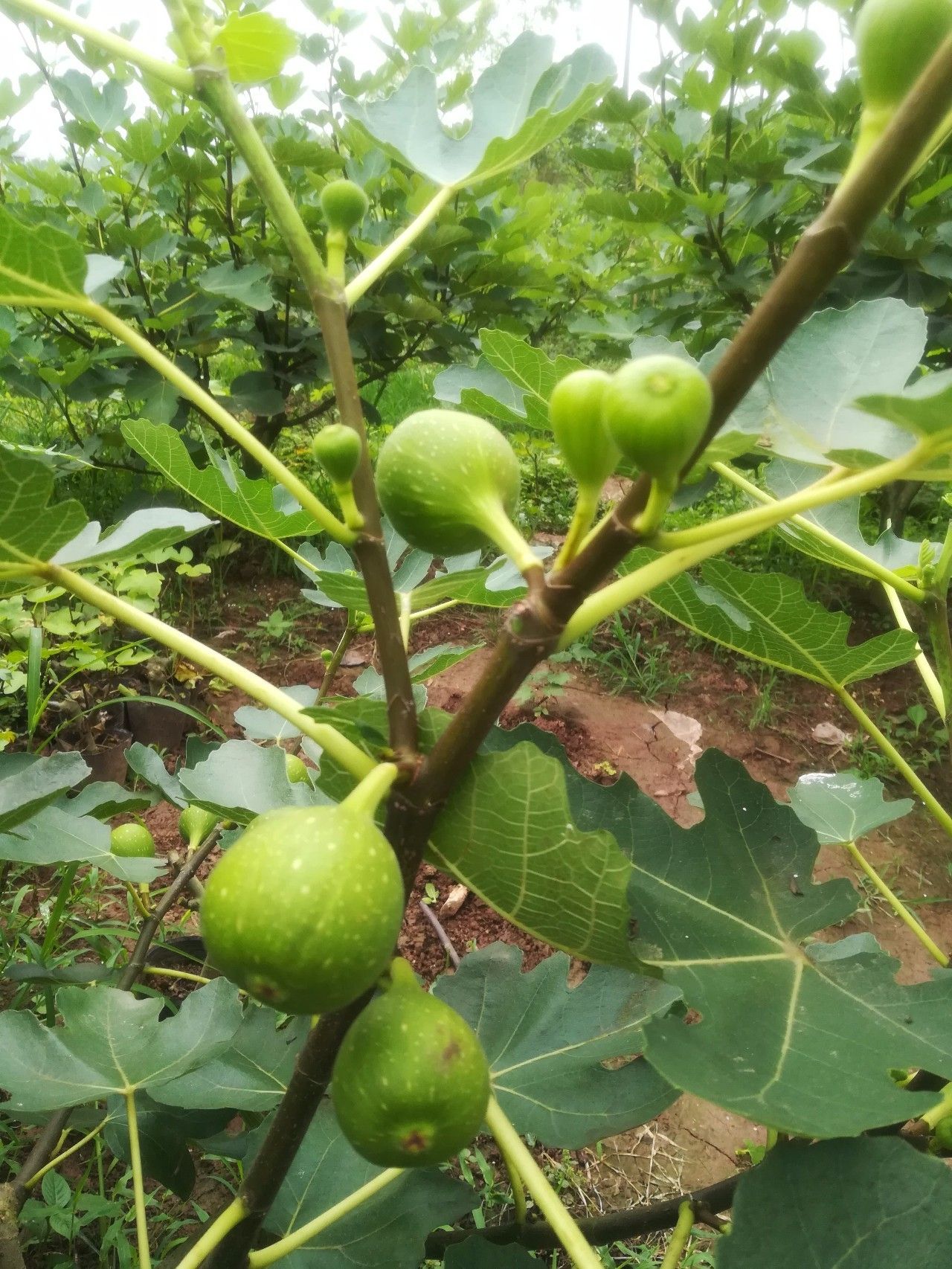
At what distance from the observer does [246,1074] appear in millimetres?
1005

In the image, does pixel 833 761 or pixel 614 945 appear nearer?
pixel 614 945

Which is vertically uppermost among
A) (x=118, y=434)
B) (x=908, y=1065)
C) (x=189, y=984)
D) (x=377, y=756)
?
(x=118, y=434)

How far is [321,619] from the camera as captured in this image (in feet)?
11.5

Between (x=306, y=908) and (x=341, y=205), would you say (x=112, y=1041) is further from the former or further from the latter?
(x=341, y=205)

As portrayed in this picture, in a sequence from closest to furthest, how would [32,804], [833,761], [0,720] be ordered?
1. [32,804]
2. [0,720]
3. [833,761]

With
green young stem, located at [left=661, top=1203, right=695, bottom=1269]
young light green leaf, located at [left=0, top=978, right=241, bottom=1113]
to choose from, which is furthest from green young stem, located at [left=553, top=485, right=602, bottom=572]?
young light green leaf, located at [left=0, top=978, right=241, bottom=1113]

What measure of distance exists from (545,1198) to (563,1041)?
258 millimetres

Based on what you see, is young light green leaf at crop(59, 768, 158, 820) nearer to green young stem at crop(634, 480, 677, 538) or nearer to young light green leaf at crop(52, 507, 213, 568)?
young light green leaf at crop(52, 507, 213, 568)

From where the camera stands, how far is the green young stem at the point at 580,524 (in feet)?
1.62

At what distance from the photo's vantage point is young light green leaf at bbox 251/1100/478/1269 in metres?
0.89

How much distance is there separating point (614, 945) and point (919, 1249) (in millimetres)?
268

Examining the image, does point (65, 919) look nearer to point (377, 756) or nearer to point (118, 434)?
point (377, 756)

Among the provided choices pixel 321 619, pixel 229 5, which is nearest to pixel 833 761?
pixel 321 619

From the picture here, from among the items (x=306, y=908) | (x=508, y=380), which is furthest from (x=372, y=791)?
(x=508, y=380)
